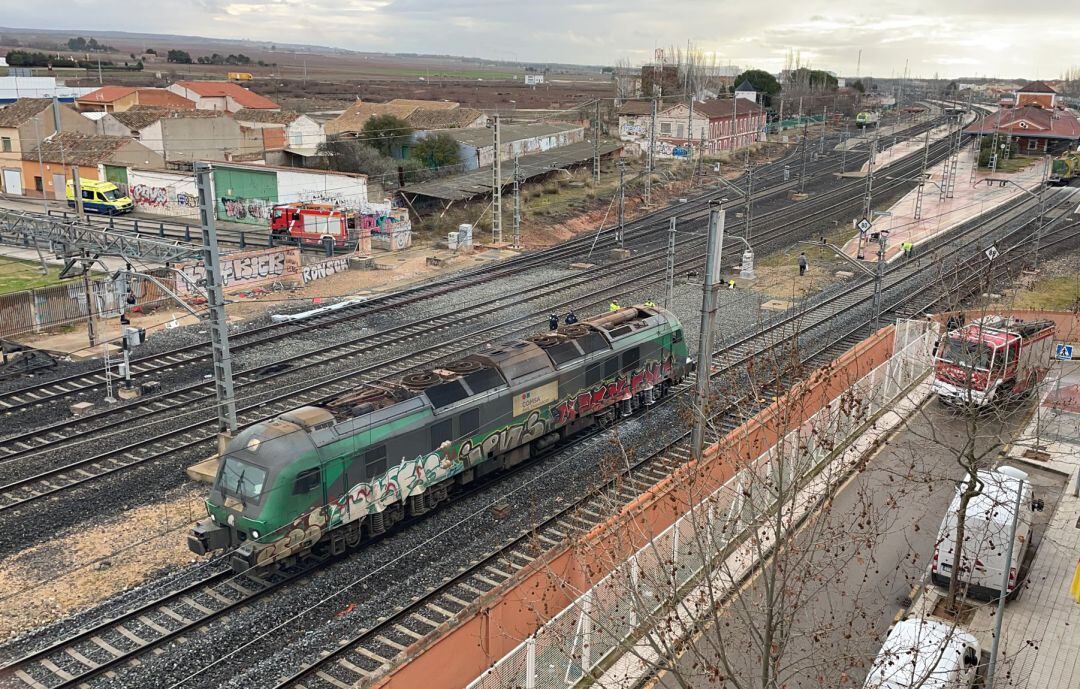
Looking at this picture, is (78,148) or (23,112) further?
(23,112)

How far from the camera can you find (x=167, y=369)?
104 ft

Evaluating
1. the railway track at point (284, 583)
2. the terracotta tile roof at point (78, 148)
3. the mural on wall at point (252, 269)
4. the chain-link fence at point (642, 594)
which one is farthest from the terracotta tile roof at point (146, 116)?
the chain-link fence at point (642, 594)

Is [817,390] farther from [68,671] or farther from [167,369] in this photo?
[167,369]

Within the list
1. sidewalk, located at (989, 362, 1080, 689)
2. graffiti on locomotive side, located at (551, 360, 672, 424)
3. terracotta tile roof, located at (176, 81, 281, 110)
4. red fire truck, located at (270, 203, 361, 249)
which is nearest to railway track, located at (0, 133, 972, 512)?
graffiti on locomotive side, located at (551, 360, 672, 424)

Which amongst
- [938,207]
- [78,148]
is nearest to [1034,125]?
[938,207]

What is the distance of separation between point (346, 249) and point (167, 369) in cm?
2206

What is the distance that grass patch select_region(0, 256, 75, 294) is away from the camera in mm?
45188

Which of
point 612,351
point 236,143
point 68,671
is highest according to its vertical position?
point 236,143

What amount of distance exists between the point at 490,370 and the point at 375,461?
4416 mm

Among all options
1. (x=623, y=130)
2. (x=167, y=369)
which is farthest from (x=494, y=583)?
(x=623, y=130)

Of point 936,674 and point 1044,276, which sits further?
point 1044,276

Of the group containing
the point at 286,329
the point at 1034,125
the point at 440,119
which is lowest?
the point at 286,329

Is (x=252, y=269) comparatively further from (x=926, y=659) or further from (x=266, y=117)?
(x=266, y=117)

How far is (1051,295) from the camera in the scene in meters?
43.0
